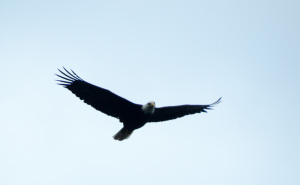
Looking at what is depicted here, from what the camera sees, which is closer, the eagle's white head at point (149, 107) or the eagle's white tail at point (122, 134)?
the eagle's white head at point (149, 107)

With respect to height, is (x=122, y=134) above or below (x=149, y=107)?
below

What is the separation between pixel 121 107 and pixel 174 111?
5.15 ft

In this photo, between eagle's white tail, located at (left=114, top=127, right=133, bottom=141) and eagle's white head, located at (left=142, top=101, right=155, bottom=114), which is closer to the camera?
eagle's white head, located at (left=142, top=101, right=155, bottom=114)

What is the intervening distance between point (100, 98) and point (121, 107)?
24.1 inches

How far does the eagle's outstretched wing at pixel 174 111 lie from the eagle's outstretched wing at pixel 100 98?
0.75m

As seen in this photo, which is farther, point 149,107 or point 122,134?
point 122,134

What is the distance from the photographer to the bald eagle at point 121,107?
13.0m

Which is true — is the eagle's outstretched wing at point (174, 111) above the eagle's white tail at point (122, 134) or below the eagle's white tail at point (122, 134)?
above

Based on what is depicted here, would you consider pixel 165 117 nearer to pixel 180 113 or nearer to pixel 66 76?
pixel 180 113

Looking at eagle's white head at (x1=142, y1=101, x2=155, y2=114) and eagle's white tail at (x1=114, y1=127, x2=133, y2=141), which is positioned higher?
eagle's white head at (x1=142, y1=101, x2=155, y2=114)

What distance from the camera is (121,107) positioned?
44.1ft

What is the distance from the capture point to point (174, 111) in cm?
1410

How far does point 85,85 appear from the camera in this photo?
1298 centimetres

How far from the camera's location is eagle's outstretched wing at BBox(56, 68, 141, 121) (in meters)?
13.0
